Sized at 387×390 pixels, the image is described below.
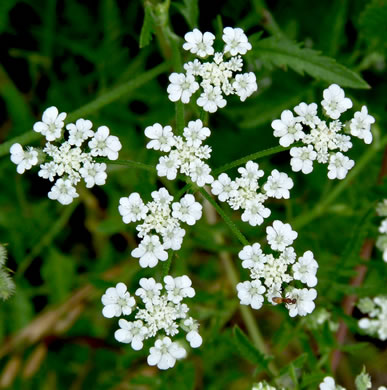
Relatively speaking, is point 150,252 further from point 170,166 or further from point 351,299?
point 351,299

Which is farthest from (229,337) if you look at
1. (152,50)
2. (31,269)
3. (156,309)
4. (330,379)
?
(152,50)

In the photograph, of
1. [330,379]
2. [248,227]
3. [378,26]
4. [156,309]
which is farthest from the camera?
[248,227]

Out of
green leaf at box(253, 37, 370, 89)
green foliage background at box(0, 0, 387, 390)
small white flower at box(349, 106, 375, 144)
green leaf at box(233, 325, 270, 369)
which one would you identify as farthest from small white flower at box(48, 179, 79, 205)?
small white flower at box(349, 106, 375, 144)

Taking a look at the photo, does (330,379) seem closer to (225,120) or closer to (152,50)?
(225,120)

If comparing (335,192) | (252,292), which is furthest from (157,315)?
(335,192)

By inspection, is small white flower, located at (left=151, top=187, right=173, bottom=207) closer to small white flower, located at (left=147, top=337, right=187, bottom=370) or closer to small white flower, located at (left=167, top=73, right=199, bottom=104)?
small white flower, located at (left=167, top=73, right=199, bottom=104)

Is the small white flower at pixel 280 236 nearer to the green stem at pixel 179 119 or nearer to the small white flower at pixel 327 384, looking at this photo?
the green stem at pixel 179 119
